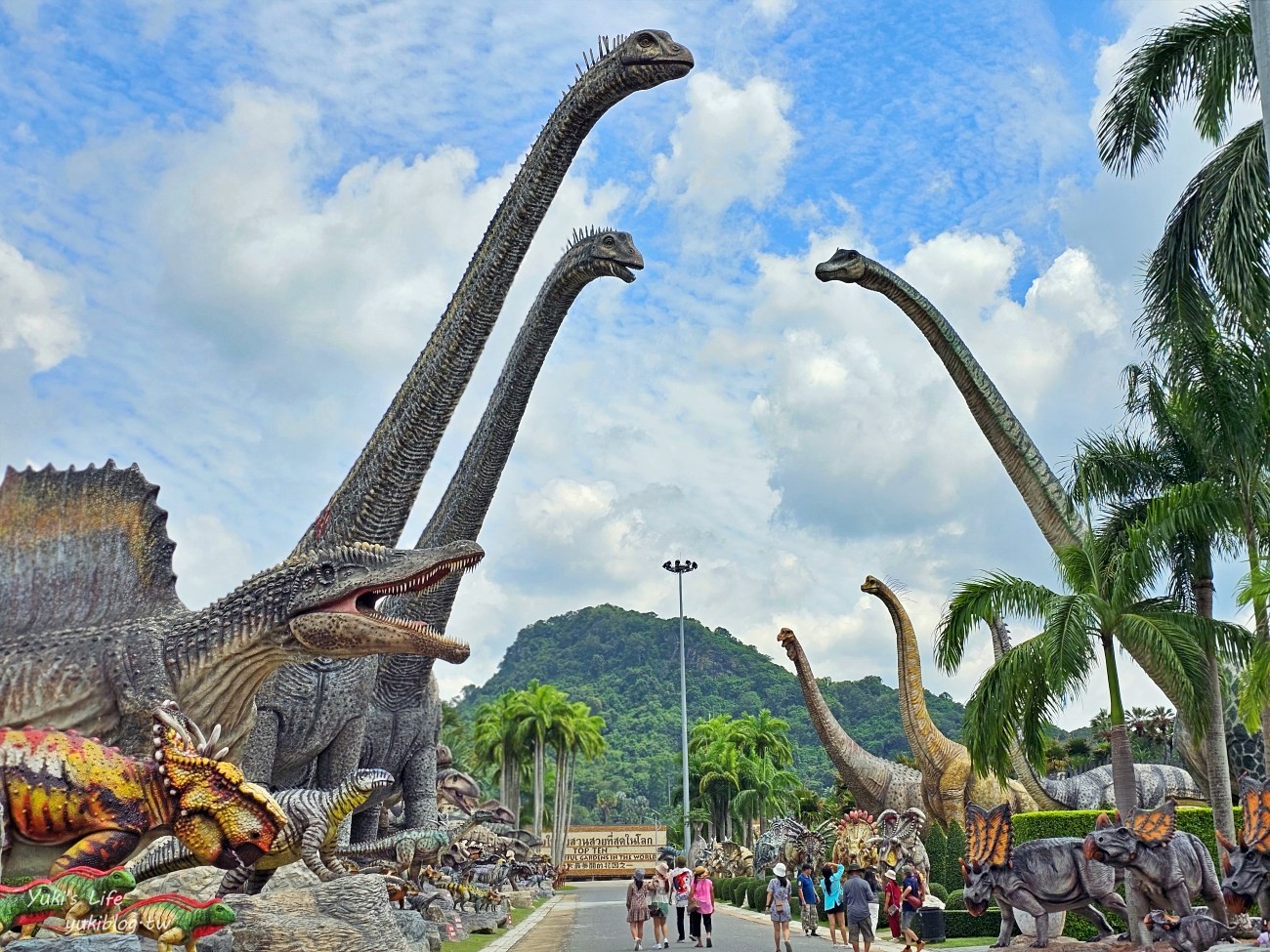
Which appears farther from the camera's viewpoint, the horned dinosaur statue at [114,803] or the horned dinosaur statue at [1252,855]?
the horned dinosaur statue at [1252,855]

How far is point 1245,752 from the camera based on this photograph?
796 inches

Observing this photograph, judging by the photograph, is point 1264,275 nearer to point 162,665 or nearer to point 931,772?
point 162,665

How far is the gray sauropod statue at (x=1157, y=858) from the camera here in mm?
10055

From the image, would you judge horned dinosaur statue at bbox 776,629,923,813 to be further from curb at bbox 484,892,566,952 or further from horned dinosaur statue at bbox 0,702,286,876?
horned dinosaur statue at bbox 0,702,286,876

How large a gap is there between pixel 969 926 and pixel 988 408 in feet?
23.6

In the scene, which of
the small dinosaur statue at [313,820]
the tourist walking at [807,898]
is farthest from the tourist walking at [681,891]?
the small dinosaur statue at [313,820]

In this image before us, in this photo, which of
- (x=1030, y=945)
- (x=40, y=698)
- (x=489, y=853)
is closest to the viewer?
(x=40, y=698)

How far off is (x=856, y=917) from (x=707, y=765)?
4830cm

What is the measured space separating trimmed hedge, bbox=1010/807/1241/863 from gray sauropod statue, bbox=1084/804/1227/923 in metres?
4.72

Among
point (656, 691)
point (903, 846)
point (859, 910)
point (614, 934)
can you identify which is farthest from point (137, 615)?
point (656, 691)

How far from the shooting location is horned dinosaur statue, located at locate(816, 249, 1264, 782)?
16078mm

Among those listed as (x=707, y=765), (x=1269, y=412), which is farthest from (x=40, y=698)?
(x=707, y=765)

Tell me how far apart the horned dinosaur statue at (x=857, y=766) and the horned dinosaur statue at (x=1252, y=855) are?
15519 millimetres

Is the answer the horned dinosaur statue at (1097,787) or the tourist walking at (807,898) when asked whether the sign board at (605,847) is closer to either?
the horned dinosaur statue at (1097,787)
